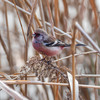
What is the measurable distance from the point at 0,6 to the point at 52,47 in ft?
4.50

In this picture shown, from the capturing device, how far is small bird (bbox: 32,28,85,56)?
2.19 m

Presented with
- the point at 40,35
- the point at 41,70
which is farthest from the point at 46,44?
the point at 41,70

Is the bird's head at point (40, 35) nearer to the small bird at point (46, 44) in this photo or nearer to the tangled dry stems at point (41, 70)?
the small bird at point (46, 44)

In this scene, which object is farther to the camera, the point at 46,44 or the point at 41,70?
the point at 46,44

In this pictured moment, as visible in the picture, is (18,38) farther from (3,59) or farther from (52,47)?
(52,47)

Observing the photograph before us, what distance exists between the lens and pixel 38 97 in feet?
9.02

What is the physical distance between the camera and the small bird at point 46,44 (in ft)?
7.18

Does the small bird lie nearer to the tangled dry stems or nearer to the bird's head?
the bird's head

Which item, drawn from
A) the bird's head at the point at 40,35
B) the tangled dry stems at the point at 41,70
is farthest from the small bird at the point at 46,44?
the tangled dry stems at the point at 41,70

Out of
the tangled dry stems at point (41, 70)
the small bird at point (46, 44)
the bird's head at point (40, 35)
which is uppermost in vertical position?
the bird's head at point (40, 35)

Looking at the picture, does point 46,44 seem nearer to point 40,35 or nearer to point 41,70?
point 40,35

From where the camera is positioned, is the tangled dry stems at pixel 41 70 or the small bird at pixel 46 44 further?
the small bird at pixel 46 44

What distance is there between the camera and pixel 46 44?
93.6 inches

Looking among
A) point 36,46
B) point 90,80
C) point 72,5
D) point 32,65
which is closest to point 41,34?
point 36,46
